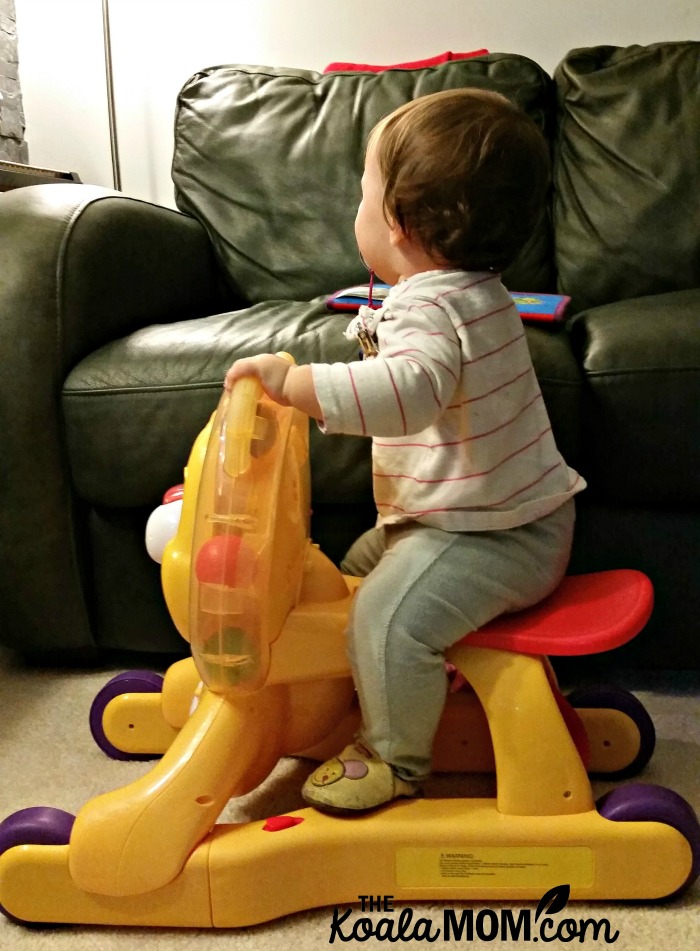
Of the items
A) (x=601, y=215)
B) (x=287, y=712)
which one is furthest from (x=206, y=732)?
(x=601, y=215)

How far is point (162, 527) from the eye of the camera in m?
0.87

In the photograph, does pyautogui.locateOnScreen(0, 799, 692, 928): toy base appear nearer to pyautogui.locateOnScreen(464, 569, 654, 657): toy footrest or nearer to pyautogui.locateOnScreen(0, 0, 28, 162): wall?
pyautogui.locateOnScreen(464, 569, 654, 657): toy footrest

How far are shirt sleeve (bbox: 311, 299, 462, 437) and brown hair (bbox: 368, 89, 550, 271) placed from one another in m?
0.07

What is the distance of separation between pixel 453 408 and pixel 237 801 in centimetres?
46

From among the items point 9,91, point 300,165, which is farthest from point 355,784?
point 9,91

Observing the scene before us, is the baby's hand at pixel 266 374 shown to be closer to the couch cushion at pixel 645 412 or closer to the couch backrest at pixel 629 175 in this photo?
the couch cushion at pixel 645 412

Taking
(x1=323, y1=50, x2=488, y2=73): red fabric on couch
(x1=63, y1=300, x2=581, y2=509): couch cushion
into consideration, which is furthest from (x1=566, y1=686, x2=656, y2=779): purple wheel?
(x1=323, y1=50, x2=488, y2=73): red fabric on couch

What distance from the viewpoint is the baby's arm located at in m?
0.67

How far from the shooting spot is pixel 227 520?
660 mm

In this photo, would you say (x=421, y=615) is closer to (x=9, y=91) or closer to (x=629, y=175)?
(x=629, y=175)

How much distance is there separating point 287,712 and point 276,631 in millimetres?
114

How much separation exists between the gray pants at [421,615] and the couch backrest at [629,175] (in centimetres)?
80

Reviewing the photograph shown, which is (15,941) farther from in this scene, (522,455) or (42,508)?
(522,455)

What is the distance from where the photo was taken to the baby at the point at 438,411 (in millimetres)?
694
